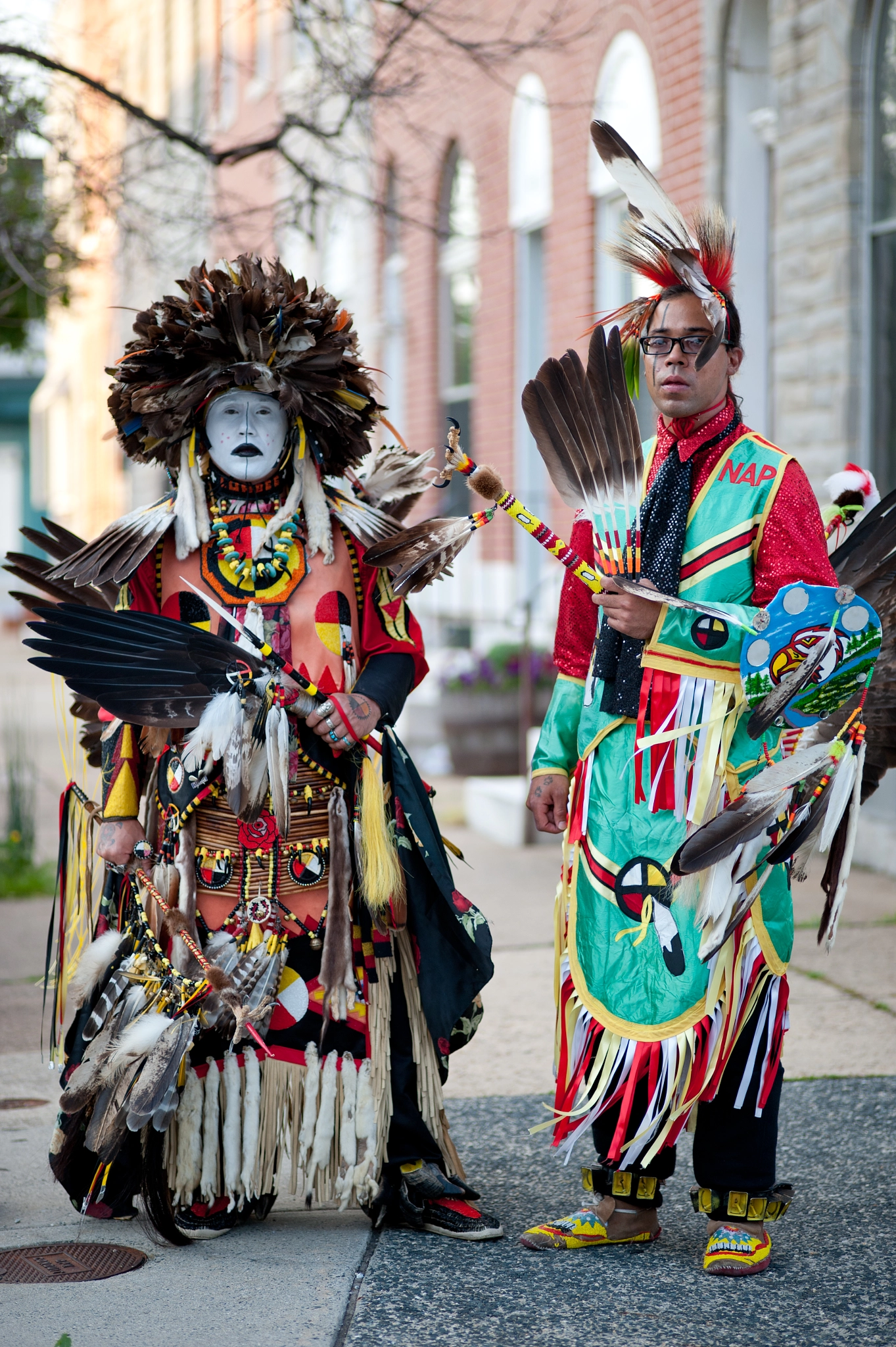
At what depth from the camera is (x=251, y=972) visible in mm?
3309

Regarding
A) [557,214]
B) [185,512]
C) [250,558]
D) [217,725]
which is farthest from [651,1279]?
[557,214]

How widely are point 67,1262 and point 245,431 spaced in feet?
5.90

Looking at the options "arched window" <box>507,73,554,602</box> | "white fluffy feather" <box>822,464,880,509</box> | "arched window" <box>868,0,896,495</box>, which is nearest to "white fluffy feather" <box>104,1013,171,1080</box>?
"white fluffy feather" <box>822,464,880,509</box>

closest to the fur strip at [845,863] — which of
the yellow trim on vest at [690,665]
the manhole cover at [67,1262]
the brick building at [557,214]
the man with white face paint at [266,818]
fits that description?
the yellow trim on vest at [690,665]

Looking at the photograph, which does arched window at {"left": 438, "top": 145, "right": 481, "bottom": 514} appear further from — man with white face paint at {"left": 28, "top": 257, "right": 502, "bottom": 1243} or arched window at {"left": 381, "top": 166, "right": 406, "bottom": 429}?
man with white face paint at {"left": 28, "top": 257, "right": 502, "bottom": 1243}

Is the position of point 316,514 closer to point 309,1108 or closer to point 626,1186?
point 309,1108

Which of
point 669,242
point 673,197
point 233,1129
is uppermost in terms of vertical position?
point 673,197

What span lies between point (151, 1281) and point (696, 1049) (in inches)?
47.1

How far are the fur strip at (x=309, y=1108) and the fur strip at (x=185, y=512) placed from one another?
111 centimetres

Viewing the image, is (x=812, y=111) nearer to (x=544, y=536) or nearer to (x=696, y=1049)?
(x=544, y=536)

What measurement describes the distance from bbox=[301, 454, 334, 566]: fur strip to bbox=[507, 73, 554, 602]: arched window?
7.00 m

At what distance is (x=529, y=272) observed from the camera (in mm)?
10844

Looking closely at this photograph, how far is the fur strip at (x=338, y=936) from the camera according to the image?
3324 millimetres

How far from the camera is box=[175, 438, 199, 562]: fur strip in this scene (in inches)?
133
